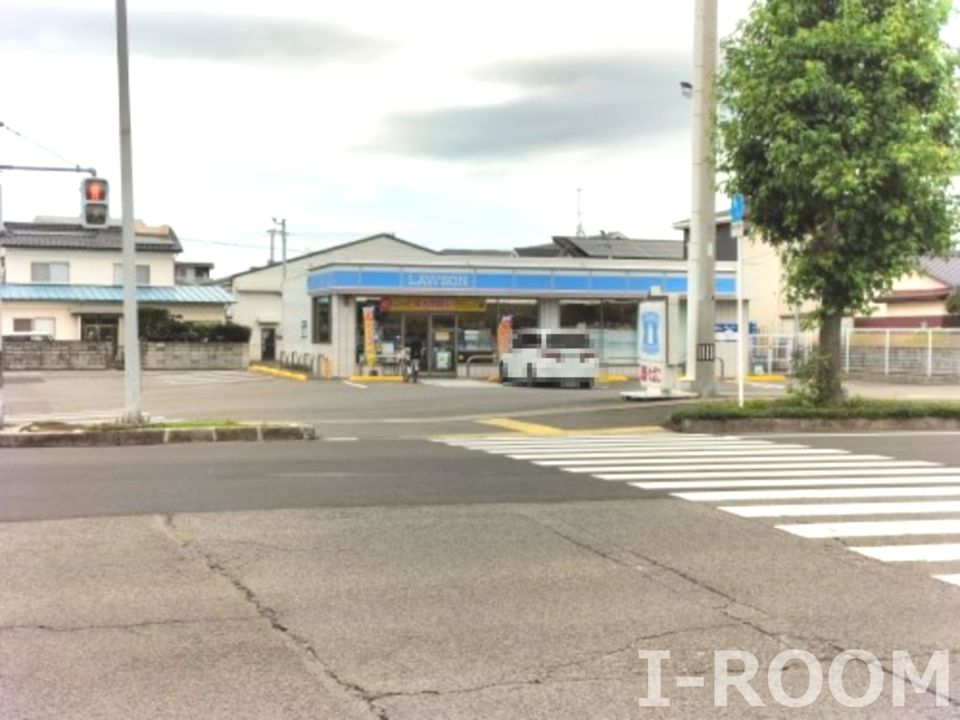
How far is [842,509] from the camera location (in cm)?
918

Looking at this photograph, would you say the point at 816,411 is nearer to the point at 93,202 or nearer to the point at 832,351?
the point at 832,351

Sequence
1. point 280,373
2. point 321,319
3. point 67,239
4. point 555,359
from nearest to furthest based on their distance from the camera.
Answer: point 555,359 → point 321,319 → point 280,373 → point 67,239

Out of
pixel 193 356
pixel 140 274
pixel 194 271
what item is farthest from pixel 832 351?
pixel 194 271

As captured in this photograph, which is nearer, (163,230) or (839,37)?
(839,37)

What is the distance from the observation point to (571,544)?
300 inches

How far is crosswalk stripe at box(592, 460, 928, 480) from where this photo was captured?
11.5 metres

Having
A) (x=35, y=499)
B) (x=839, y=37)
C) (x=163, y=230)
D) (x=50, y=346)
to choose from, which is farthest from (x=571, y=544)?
(x=163, y=230)

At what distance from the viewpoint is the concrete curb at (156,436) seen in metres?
15.2

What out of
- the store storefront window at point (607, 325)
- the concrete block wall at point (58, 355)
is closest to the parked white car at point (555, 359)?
the store storefront window at point (607, 325)

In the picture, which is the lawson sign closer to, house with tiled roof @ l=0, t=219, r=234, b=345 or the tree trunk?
house with tiled roof @ l=0, t=219, r=234, b=345

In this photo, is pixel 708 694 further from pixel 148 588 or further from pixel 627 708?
pixel 148 588

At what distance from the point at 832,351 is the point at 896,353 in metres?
16.1

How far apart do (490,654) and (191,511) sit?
4.73 meters

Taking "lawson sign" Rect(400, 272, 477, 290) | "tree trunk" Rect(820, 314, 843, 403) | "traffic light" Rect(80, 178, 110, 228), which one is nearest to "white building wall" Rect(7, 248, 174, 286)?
"lawson sign" Rect(400, 272, 477, 290)
